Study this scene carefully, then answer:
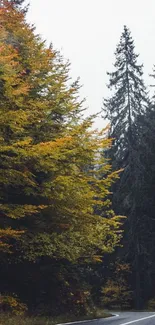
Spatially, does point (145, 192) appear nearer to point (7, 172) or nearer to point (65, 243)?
point (65, 243)

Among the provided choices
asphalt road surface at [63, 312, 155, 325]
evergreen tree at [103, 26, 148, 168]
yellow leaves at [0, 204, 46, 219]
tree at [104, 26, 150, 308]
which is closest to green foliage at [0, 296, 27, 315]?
asphalt road surface at [63, 312, 155, 325]

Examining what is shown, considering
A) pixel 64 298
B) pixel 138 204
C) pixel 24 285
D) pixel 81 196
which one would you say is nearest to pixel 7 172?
pixel 81 196

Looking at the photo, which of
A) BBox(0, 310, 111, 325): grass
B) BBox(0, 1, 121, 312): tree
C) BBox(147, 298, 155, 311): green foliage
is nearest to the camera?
BBox(0, 310, 111, 325): grass

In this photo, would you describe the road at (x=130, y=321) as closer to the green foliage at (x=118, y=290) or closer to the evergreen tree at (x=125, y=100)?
the green foliage at (x=118, y=290)

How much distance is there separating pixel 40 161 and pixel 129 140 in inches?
771

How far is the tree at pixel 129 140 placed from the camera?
110ft

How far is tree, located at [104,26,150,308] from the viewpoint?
1321 inches

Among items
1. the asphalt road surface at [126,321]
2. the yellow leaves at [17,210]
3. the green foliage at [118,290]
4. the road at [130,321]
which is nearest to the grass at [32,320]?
the asphalt road surface at [126,321]

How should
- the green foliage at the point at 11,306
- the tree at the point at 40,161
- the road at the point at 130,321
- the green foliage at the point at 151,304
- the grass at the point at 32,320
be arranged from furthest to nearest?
the green foliage at the point at 151,304, the road at the point at 130,321, the green foliage at the point at 11,306, the tree at the point at 40,161, the grass at the point at 32,320

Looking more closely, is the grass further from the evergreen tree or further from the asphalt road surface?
the evergreen tree

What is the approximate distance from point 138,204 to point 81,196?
17.4m

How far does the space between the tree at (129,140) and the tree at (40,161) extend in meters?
13.8

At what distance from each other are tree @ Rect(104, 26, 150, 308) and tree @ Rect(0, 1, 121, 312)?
13768 mm

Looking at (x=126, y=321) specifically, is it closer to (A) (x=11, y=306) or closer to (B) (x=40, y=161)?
(A) (x=11, y=306)
